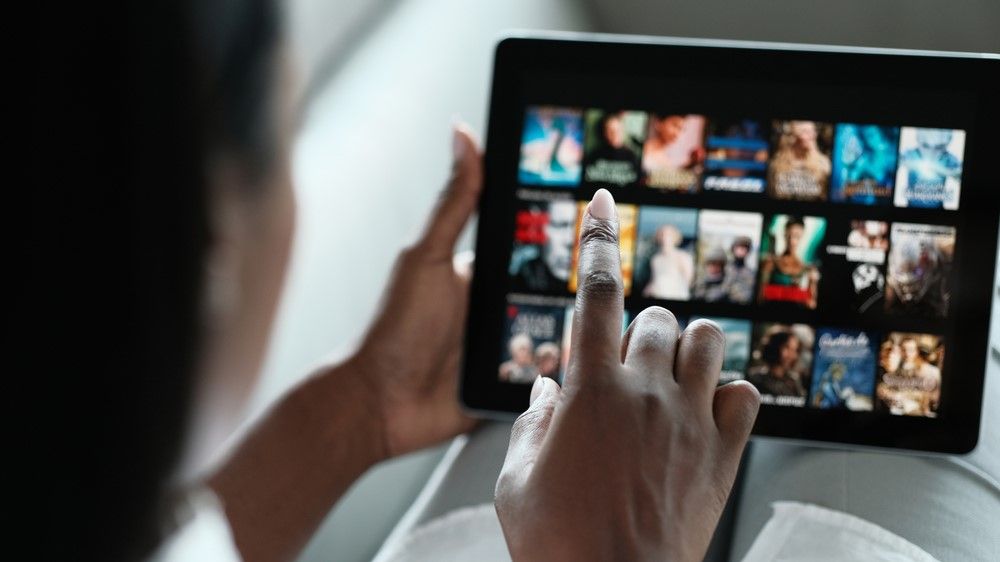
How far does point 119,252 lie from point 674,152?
0.49 m

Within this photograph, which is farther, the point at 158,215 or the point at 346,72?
the point at 346,72

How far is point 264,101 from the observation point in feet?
1.36

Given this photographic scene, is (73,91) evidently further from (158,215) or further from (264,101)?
(264,101)

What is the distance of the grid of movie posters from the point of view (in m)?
0.64

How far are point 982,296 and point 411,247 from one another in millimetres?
434

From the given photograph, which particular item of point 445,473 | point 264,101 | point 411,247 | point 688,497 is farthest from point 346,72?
point 688,497

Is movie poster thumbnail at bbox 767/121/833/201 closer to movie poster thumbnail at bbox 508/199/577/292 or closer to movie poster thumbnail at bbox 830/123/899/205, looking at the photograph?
movie poster thumbnail at bbox 830/123/899/205

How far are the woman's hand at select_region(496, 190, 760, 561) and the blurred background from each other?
1.36ft

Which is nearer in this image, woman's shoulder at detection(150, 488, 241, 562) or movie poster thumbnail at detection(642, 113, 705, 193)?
woman's shoulder at detection(150, 488, 241, 562)

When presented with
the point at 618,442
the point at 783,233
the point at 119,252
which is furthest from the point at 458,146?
the point at 119,252

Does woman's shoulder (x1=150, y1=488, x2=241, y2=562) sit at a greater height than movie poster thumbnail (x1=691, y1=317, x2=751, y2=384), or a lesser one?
lesser

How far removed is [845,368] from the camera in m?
0.65

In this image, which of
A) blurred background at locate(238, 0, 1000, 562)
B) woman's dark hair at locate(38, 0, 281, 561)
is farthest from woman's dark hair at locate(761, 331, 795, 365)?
woman's dark hair at locate(38, 0, 281, 561)

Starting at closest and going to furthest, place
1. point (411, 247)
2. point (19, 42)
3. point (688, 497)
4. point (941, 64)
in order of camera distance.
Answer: point (19, 42)
point (688, 497)
point (941, 64)
point (411, 247)
